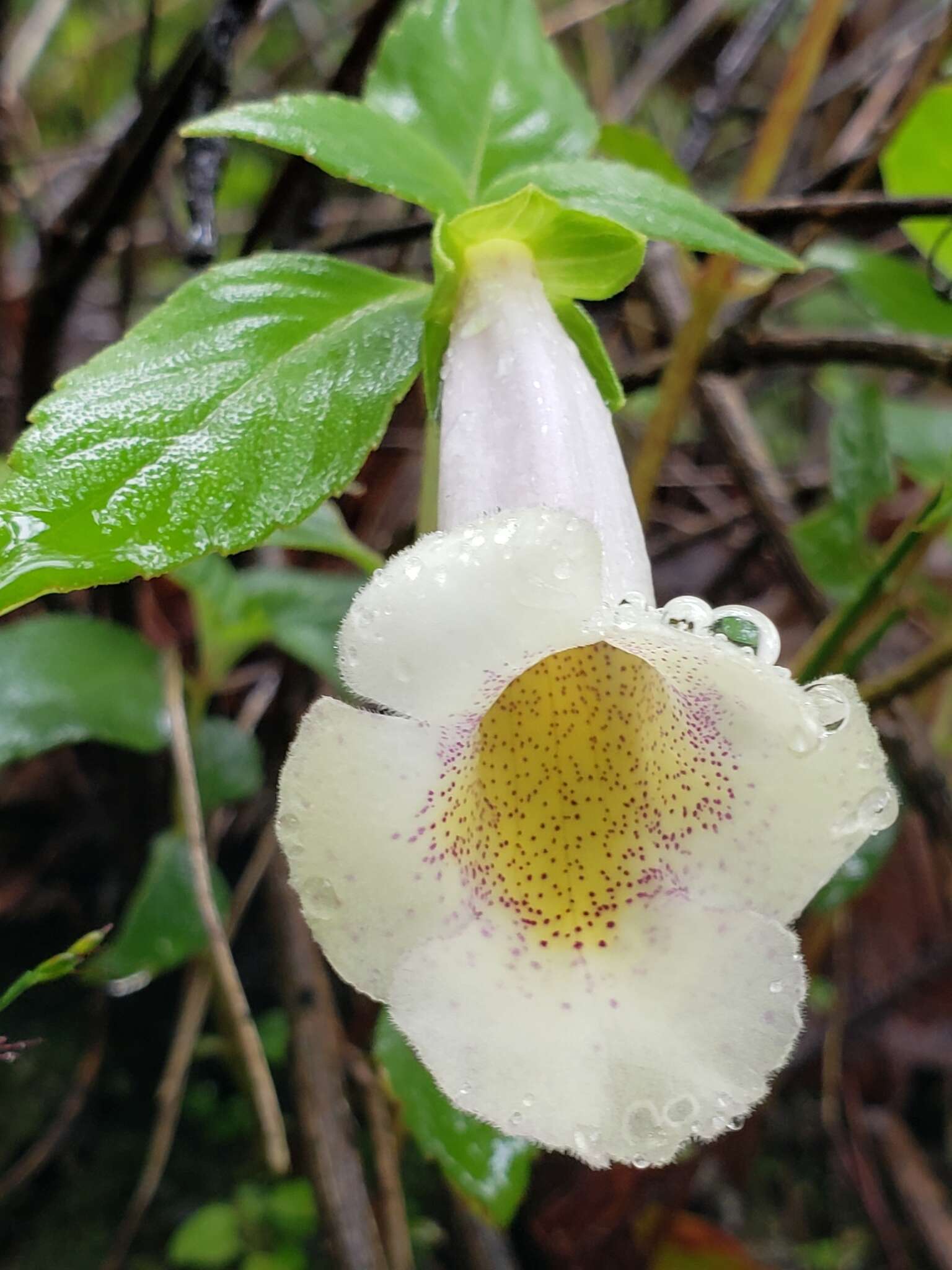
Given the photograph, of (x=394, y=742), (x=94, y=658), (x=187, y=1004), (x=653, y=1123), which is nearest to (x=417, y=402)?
(x=94, y=658)

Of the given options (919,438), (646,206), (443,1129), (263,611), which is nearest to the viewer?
(646,206)


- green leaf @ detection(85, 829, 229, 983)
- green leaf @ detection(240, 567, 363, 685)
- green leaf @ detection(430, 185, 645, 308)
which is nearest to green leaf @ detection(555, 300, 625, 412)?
green leaf @ detection(430, 185, 645, 308)

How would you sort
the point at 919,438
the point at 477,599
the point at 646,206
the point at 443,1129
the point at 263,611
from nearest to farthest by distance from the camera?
the point at 477,599 < the point at 646,206 < the point at 443,1129 < the point at 263,611 < the point at 919,438

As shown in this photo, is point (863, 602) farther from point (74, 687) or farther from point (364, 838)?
point (74, 687)

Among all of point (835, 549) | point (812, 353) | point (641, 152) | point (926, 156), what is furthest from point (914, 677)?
point (641, 152)

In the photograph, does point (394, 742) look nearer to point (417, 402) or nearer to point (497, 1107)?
point (497, 1107)

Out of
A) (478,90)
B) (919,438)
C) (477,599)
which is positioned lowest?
(919,438)
